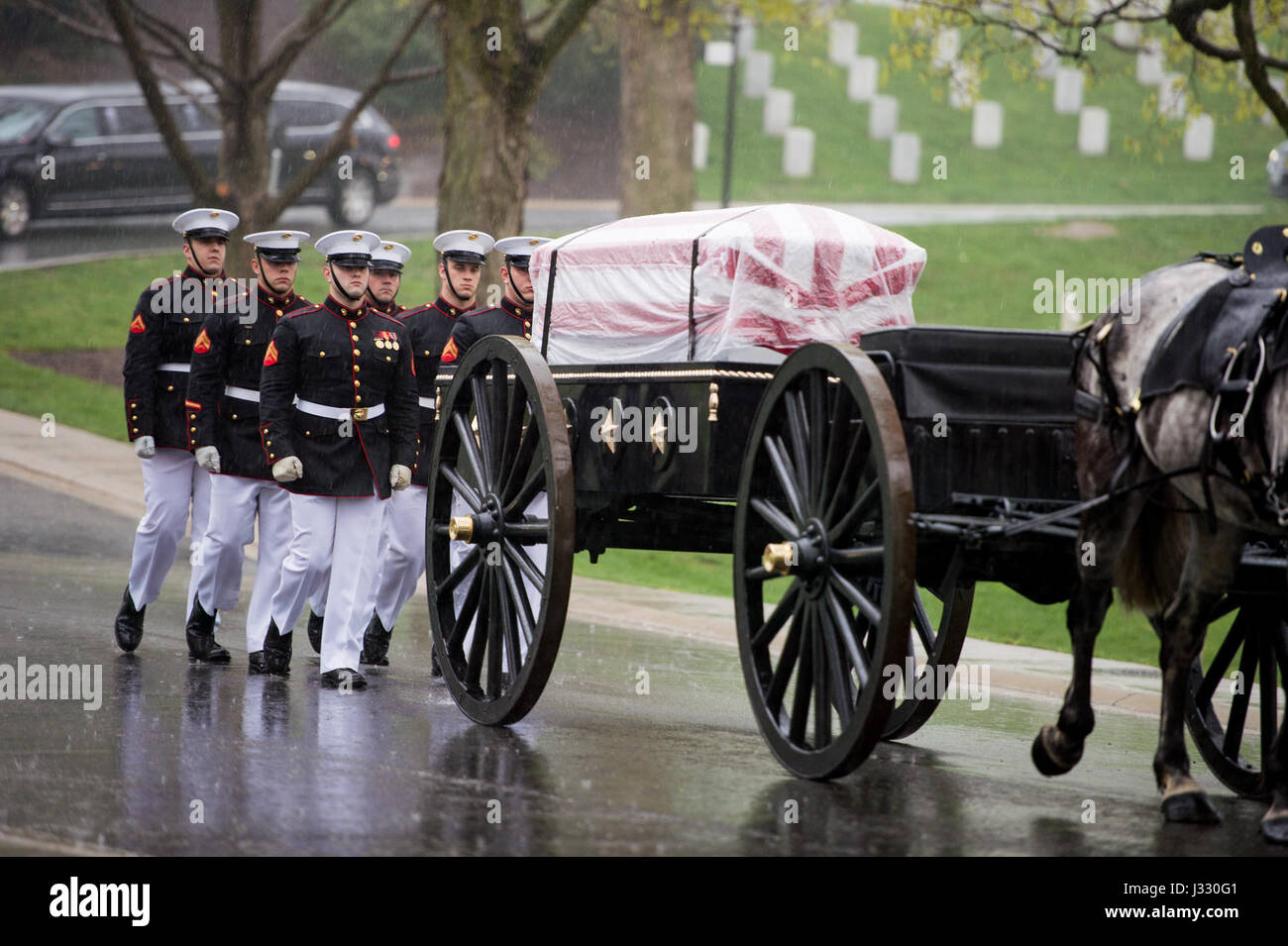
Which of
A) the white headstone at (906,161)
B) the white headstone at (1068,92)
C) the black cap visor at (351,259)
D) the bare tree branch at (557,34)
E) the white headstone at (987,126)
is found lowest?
the black cap visor at (351,259)

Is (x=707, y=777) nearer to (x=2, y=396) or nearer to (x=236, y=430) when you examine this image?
(x=236, y=430)

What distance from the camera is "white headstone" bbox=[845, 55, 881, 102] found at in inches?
1417

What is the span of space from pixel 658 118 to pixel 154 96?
6.90m

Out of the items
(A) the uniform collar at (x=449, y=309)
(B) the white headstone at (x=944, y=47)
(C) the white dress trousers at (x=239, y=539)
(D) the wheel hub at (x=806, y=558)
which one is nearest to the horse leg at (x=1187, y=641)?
(D) the wheel hub at (x=806, y=558)

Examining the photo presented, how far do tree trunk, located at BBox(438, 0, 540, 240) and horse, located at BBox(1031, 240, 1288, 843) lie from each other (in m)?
9.30

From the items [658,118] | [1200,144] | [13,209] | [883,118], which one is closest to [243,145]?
[658,118]

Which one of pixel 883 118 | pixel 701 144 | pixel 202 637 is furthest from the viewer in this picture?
pixel 883 118

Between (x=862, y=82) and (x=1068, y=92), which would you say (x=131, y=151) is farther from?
(x=1068, y=92)

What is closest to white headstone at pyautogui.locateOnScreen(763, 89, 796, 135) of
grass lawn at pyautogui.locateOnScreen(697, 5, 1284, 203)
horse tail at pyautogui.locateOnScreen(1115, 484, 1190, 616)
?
grass lawn at pyautogui.locateOnScreen(697, 5, 1284, 203)

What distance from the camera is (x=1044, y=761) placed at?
611cm

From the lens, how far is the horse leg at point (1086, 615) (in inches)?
233

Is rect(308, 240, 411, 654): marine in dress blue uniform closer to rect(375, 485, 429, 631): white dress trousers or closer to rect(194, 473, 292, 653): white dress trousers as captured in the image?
rect(375, 485, 429, 631): white dress trousers

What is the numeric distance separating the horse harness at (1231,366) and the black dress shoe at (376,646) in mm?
4514

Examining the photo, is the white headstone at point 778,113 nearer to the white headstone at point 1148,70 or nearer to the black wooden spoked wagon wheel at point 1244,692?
the white headstone at point 1148,70
